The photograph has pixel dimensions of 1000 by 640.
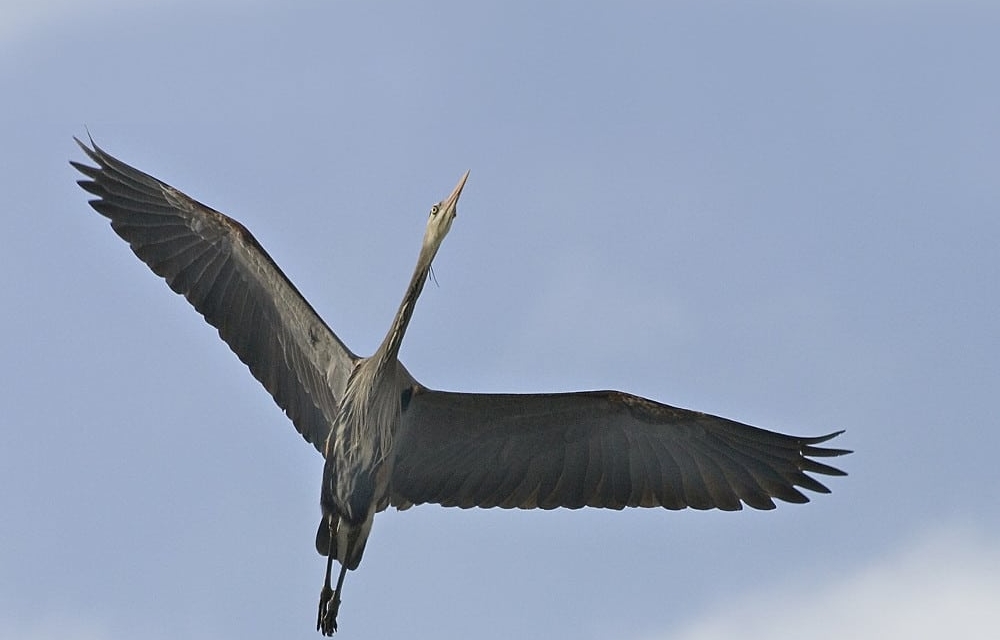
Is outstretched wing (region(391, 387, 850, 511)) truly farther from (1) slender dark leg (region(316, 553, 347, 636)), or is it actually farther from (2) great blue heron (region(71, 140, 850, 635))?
(1) slender dark leg (region(316, 553, 347, 636))

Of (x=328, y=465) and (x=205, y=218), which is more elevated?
(x=205, y=218)

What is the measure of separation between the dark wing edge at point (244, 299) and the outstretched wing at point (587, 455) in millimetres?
945

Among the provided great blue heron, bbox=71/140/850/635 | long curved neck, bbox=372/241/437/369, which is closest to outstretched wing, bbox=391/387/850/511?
great blue heron, bbox=71/140/850/635

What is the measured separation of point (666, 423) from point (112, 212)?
5.69 metres

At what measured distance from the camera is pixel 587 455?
13.8 meters

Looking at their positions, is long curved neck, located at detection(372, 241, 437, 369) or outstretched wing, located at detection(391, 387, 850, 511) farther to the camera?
outstretched wing, located at detection(391, 387, 850, 511)

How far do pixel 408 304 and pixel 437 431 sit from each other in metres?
1.60

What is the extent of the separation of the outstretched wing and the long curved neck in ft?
2.63

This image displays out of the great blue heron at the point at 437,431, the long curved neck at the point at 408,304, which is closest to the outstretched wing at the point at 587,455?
the great blue heron at the point at 437,431

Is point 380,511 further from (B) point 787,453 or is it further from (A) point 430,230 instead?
(B) point 787,453

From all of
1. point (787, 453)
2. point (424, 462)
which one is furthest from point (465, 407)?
point (787, 453)

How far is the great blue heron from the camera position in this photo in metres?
13.4

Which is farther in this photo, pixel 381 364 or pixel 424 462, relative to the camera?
pixel 424 462

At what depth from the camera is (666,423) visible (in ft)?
44.7
